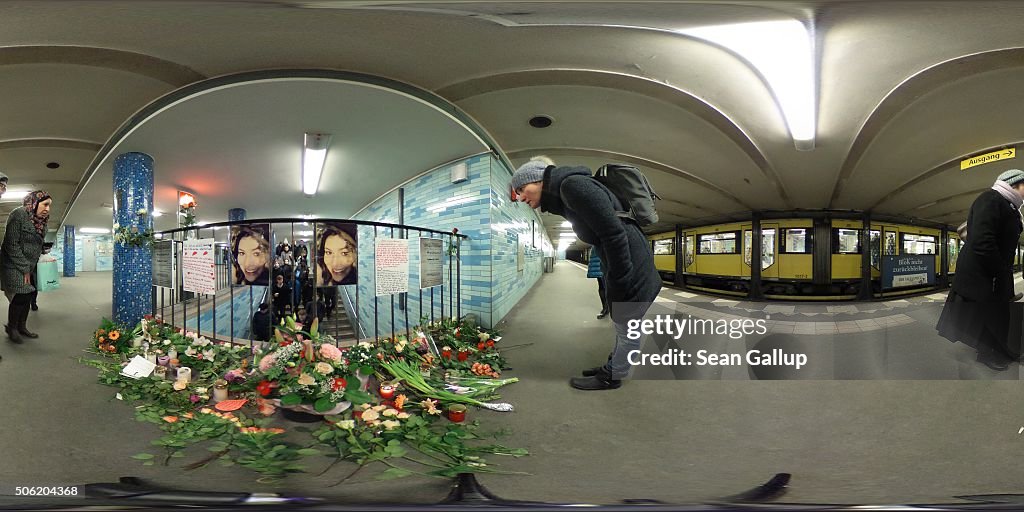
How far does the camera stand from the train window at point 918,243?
26.6 inches

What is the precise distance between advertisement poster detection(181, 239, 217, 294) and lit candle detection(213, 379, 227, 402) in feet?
0.69

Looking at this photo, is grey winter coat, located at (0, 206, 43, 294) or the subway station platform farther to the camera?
grey winter coat, located at (0, 206, 43, 294)

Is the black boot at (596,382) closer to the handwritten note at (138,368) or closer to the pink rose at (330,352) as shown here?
the pink rose at (330,352)

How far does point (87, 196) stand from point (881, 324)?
1.93 metres

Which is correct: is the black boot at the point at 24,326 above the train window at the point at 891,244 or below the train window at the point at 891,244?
below

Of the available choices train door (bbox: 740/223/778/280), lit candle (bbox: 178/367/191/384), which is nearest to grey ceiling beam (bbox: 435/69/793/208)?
train door (bbox: 740/223/778/280)

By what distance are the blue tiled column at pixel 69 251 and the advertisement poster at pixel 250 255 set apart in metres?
0.49

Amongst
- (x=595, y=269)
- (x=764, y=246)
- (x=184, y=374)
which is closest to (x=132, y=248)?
(x=184, y=374)

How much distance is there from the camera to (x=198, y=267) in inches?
26.9

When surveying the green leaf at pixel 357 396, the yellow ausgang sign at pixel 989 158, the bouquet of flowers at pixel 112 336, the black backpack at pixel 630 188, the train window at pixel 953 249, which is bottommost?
the green leaf at pixel 357 396

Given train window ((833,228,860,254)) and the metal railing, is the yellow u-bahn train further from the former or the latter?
the metal railing

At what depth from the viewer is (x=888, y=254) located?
0.70 m

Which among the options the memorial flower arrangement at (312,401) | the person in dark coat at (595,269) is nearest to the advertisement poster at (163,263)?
the memorial flower arrangement at (312,401)

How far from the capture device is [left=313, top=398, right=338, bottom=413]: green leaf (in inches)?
24.0
